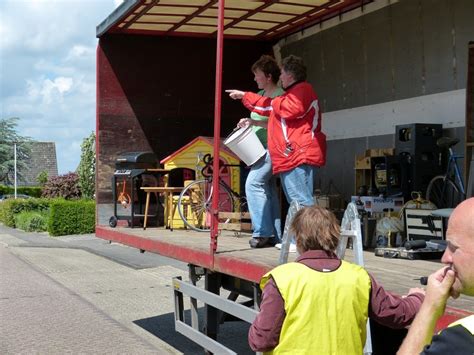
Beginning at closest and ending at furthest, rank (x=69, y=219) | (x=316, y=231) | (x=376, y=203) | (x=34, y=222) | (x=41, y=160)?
1. (x=316, y=231)
2. (x=376, y=203)
3. (x=69, y=219)
4. (x=34, y=222)
5. (x=41, y=160)

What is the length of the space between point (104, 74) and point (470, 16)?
12.6 ft

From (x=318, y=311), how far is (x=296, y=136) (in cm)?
261

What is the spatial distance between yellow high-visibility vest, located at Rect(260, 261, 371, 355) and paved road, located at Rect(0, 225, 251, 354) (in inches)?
193

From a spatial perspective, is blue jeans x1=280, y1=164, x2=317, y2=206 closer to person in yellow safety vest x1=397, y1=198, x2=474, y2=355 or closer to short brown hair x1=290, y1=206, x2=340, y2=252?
short brown hair x1=290, y1=206, x2=340, y2=252

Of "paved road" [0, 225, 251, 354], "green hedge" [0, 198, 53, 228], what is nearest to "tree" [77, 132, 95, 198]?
"green hedge" [0, 198, 53, 228]

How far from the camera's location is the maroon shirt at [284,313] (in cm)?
315

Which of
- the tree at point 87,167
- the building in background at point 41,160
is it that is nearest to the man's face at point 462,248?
the tree at point 87,167

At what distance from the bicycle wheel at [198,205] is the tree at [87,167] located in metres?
21.7

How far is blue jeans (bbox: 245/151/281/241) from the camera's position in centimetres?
608

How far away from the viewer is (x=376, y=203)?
7691 mm

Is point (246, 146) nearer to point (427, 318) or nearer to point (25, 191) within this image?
point (427, 318)

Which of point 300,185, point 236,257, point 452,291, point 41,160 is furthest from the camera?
point 41,160

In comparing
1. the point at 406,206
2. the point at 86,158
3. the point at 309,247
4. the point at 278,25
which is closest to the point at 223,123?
the point at 278,25

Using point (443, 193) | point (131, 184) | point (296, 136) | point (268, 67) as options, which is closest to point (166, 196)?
point (131, 184)
